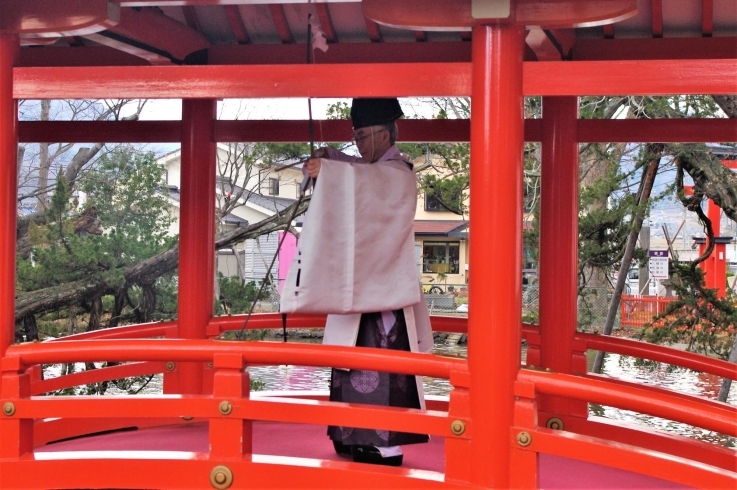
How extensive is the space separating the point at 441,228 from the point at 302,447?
8.85m

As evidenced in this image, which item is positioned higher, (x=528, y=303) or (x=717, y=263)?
(x=717, y=263)

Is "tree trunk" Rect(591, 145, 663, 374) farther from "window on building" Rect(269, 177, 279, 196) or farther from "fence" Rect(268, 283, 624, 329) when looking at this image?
"window on building" Rect(269, 177, 279, 196)

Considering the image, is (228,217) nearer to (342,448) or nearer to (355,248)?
(342,448)

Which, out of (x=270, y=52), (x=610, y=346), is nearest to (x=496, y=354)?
(x=610, y=346)

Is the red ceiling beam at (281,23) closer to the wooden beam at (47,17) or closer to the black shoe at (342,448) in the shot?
the wooden beam at (47,17)

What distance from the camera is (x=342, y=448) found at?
3646 mm

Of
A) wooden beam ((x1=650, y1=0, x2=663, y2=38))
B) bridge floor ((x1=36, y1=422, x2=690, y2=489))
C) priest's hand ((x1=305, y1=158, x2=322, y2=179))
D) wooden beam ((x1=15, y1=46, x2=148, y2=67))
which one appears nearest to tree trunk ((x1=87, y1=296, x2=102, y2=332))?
wooden beam ((x1=15, y1=46, x2=148, y2=67))

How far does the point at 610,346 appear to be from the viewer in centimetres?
445

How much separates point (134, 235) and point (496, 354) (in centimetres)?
850

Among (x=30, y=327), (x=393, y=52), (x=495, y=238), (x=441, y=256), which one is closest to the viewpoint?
(x=495, y=238)

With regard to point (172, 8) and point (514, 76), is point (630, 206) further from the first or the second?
point (514, 76)

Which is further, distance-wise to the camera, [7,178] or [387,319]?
[387,319]

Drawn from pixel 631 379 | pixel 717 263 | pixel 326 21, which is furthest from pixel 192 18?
pixel 717 263

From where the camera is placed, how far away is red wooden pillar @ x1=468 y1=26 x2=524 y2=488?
108 inches
